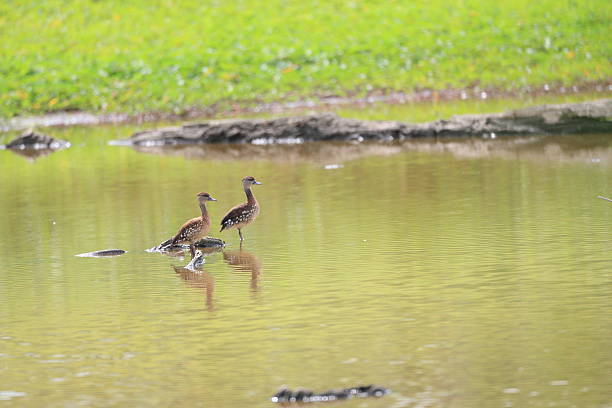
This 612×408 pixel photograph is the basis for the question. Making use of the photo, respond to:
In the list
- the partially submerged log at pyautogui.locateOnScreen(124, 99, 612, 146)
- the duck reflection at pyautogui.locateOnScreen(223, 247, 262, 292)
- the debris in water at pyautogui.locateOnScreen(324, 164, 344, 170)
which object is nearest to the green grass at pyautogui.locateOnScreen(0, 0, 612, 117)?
the partially submerged log at pyautogui.locateOnScreen(124, 99, 612, 146)

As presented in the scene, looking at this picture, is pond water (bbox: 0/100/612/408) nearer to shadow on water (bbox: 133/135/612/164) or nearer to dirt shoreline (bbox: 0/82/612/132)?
shadow on water (bbox: 133/135/612/164)

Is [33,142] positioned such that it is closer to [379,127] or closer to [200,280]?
[379,127]

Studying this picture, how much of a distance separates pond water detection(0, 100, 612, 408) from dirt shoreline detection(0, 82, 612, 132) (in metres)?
9.78

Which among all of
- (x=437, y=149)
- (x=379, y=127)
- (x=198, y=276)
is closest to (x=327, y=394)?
(x=198, y=276)

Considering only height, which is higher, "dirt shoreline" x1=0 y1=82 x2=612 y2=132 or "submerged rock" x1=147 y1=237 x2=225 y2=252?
"dirt shoreline" x1=0 y1=82 x2=612 y2=132

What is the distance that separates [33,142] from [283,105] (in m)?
6.39

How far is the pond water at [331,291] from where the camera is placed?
8.32 meters

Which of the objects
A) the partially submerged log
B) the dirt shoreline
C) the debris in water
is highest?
the dirt shoreline

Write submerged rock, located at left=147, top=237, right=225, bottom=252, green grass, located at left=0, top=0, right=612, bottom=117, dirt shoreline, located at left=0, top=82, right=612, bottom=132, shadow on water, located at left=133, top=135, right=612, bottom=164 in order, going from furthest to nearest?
green grass, located at left=0, top=0, right=612, bottom=117 < dirt shoreline, located at left=0, top=82, right=612, bottom=132 < shadow on water, located at left=133, top=135, right=612, bottom=164 < submerged rock, located at left=147, top=237, right=225, bottom=252

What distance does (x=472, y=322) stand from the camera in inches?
375

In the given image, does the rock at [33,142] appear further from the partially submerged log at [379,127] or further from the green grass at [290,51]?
the green grass at [290,51]

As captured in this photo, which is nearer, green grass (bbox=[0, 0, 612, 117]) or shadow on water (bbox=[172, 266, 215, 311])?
shadow on water (bbox=[172, 266, 215, 311])

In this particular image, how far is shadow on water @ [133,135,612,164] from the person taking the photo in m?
20.5

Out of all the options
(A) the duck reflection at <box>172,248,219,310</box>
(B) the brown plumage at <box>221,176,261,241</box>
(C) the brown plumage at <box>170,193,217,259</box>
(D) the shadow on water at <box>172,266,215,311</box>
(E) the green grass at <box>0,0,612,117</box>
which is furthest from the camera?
(E) the green grass at <box>0,0,612,117</box>
